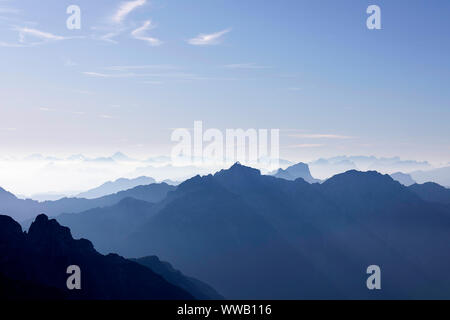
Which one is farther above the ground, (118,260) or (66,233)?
(66,233)

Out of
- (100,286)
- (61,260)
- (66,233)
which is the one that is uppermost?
(66,233)
